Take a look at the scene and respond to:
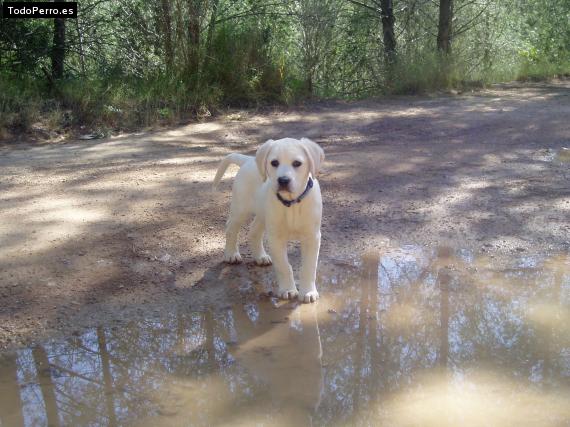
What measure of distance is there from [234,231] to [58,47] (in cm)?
796

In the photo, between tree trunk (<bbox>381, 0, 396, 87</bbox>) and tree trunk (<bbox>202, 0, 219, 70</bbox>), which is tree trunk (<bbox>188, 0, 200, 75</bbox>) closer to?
tree trunk (<bbox>202, 0, 219, 70</bbox>)

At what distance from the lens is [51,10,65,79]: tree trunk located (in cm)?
1162

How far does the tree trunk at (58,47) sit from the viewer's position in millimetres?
11625

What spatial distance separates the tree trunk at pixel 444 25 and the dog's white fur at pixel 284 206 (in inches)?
446

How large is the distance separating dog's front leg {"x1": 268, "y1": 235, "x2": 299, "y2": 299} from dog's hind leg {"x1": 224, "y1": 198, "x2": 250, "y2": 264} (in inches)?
19.6

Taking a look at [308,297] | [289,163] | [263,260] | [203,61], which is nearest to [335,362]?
[308,297]

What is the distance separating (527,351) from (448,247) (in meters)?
1.82

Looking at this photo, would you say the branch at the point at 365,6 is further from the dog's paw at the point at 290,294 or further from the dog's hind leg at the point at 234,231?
the dog's paw at the point at 290,294

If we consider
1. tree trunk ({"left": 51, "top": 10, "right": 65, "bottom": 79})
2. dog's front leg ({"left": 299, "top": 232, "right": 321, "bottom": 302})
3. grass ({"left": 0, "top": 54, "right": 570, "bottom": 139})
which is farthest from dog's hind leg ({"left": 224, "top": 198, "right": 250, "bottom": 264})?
tree trunk ({"left": 51, "top": 10, "right": 65, "bottom": 79})

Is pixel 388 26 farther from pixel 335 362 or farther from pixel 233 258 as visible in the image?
pixel 335 362

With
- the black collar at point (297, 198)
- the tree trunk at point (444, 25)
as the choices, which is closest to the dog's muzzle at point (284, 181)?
the black collar at point (297, 198)

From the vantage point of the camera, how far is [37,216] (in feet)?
20.2

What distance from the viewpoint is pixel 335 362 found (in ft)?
12.8

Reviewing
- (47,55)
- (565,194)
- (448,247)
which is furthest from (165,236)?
(47,55)
